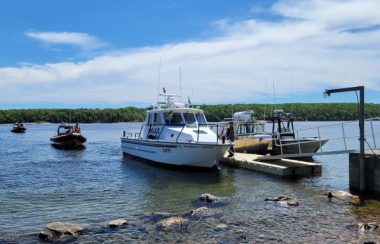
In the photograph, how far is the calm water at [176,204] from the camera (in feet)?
40.4

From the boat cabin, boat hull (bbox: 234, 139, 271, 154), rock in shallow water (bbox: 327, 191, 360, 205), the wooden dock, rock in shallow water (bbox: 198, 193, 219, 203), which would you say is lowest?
rock in shallow water (bbox: 198, 193, 219, 203)

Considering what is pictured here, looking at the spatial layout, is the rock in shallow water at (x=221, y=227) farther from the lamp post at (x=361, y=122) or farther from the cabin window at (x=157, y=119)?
the cabin window at (x=157, y=119)

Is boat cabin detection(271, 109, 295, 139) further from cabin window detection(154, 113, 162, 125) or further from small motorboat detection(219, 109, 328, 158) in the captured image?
cabin window detection(154, 113, 162, 125)

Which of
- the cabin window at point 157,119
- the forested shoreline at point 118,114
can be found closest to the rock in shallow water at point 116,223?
the cabin window at point 157,119

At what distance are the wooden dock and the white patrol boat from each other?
2.21m

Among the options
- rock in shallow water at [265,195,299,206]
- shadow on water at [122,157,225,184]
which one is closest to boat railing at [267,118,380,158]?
rock in shallow water at [265,195,299,206]

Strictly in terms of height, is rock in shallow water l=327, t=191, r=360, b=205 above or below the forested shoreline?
below

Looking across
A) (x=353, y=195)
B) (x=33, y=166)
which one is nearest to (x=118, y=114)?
(x=33, y=166)

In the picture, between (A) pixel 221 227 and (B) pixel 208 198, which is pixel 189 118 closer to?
(B) pixel 208 198

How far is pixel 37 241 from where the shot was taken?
11891mm

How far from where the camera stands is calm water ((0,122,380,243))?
485 inches

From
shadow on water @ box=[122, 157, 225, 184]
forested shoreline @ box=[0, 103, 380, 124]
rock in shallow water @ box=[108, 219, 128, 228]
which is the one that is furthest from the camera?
forested shoreline @ box=[0, 103, 380, 124]

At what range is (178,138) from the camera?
25.2 meters

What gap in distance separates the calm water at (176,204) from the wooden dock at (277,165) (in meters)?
0.53
